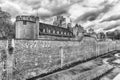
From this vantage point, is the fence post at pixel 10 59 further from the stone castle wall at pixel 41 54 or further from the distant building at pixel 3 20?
the distant building at pixel 3 20

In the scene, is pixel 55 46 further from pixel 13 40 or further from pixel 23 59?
pixel 13 40

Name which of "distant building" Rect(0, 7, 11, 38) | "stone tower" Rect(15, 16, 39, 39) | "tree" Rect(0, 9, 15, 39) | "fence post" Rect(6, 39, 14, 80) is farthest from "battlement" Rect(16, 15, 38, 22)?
"fence post" Rect(6, 39, 14, 80)

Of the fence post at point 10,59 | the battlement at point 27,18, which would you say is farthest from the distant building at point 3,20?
the fence post at point 10,59

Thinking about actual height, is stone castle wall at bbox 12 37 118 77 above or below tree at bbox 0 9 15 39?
below

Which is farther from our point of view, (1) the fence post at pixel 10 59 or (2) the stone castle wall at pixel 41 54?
(2) the stone castle wall at pixel 41 54

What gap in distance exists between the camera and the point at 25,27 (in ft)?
57.8

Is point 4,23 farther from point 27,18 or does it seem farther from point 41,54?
point 41,54

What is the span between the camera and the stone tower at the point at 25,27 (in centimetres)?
1739

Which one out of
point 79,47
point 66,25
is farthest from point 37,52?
point 66,25

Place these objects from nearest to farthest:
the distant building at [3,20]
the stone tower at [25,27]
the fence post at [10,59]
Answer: the fence post at [10,59], the stone tower at [25,27], the distant building at [3,20]

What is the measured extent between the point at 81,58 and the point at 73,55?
9.46 ft

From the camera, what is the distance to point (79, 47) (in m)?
17.5

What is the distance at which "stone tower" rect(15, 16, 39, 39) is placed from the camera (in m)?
17.4

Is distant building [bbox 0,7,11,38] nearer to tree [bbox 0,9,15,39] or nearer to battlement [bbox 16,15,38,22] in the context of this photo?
tree [bbox 0,9,15,39]
